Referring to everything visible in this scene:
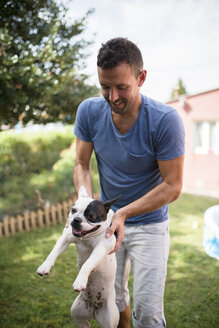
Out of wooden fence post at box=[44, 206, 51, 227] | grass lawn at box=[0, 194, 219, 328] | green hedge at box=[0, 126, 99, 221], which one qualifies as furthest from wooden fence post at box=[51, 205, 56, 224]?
grass lawn at box=[0, 194, 219, 328]

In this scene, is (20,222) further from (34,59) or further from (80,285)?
(80,285)

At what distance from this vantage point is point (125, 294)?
2.82 m

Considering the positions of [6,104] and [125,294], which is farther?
[6,104]

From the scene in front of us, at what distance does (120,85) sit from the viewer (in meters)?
2.04

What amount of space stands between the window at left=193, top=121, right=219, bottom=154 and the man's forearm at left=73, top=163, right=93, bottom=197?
35.8 feet

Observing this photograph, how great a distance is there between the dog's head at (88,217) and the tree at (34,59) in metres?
2.96

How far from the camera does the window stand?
12625mm

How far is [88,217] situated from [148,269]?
0.89 m

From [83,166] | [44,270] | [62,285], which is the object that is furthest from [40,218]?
[44,270]

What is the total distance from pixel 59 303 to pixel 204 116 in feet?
34.2

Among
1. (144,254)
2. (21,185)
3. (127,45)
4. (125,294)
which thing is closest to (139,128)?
(127,45)

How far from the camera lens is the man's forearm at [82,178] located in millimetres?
2594

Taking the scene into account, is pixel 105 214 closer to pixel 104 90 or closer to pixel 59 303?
pixel 104 90

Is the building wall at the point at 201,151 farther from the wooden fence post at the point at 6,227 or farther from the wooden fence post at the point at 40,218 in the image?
the wooden fence post at the point at 6,227
